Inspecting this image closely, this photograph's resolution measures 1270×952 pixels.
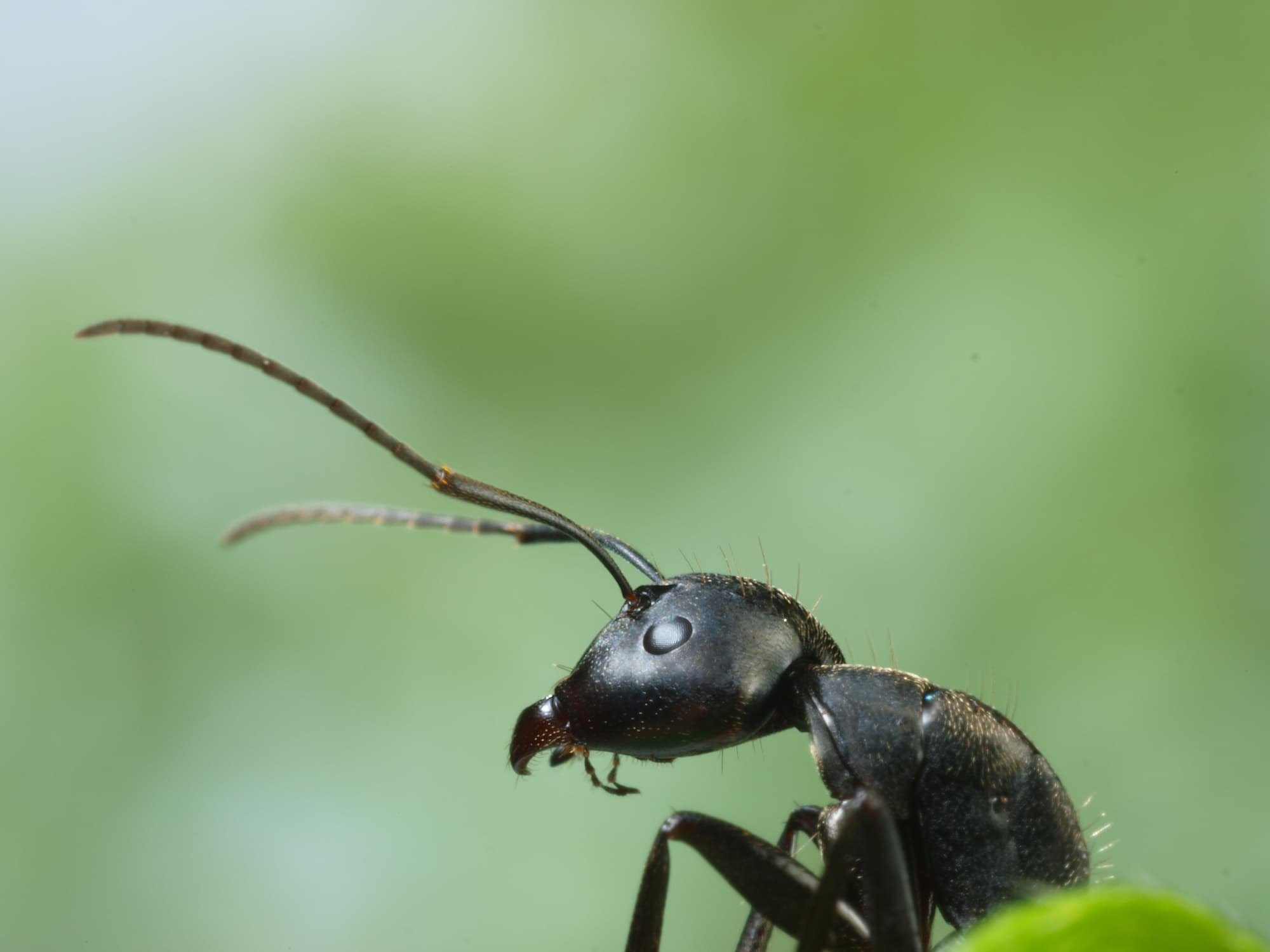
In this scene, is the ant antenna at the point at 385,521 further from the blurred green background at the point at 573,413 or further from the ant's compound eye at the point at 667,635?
the blurred green background at the point at 573,413

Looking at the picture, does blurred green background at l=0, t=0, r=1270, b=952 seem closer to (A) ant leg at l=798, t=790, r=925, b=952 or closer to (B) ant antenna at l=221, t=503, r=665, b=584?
(B) ant antenna at l=221, t=503, r=665, b=584

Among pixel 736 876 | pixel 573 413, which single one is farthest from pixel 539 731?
pixel 573 413

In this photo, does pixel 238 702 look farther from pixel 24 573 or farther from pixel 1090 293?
pixel 1090 293

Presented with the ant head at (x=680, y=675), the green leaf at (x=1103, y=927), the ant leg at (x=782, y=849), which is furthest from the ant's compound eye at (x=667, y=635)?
the green leaf at (x=1103, y=927)

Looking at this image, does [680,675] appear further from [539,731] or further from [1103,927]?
[1103,927]

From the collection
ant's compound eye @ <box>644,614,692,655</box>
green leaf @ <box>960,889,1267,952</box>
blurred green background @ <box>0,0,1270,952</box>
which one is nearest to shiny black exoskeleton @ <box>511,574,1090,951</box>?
ant's compound eye @ <box>644,614,692,655</box>

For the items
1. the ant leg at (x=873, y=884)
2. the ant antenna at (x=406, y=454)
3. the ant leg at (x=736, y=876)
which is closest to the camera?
the ant leg at (x=873, y=884)
